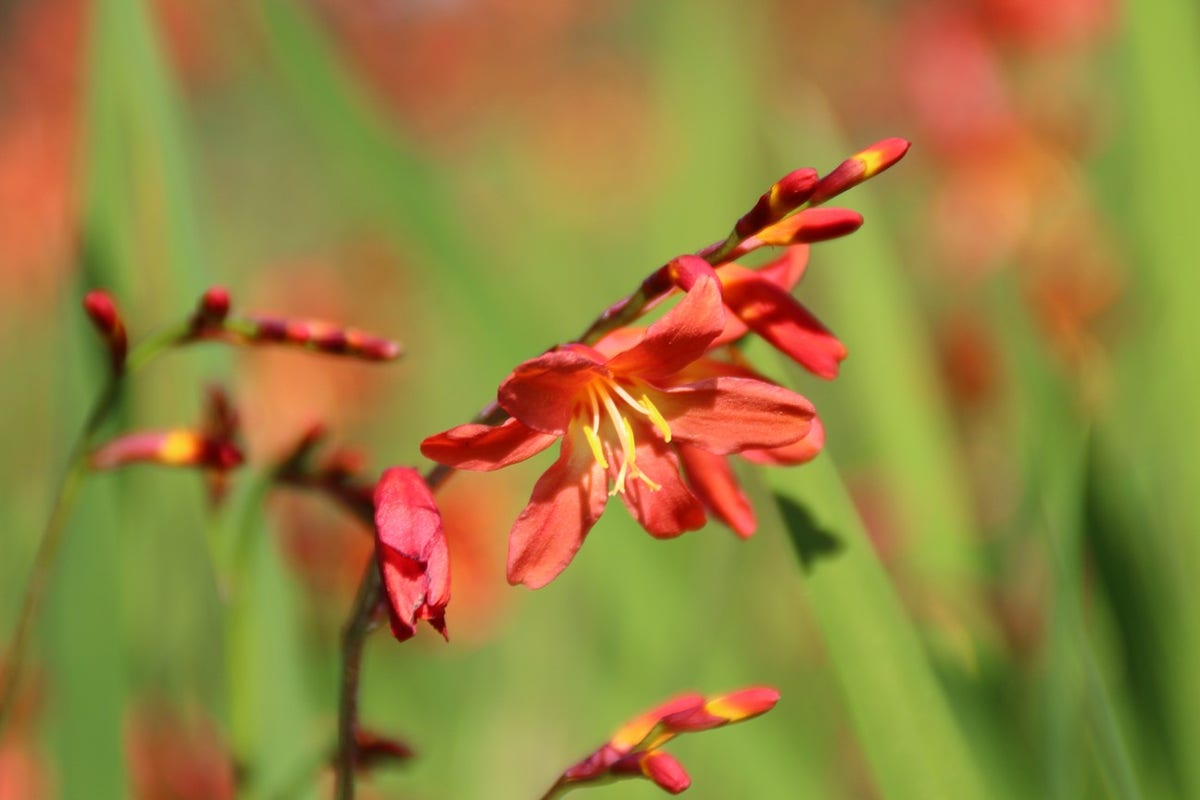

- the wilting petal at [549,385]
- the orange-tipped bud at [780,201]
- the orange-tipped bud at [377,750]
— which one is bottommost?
the orange-tipped bud at [377,750]

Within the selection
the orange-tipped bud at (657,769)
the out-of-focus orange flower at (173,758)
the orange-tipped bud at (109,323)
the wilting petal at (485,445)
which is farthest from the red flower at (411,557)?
the out-of-focus orange flower at (173,758)

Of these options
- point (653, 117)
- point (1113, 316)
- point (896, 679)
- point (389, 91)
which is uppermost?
point (389, 91)

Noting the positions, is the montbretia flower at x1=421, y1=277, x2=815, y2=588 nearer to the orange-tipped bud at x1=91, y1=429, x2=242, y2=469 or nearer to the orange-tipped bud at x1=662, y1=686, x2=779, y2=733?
the orange-tipped bud at x1=662, y1=686, x2=779, y2=733

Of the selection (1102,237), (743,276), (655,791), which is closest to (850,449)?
(1102,237)

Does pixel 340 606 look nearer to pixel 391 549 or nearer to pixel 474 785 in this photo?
pixel 474 785

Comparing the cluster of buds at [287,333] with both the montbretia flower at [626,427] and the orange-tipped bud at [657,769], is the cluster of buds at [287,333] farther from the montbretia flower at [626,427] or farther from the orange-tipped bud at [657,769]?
the orange-tipped bud at [657,769]

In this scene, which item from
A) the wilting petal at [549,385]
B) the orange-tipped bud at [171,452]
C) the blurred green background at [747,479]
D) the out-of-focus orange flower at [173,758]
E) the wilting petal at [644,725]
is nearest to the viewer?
the wilting petal at [549,385]
